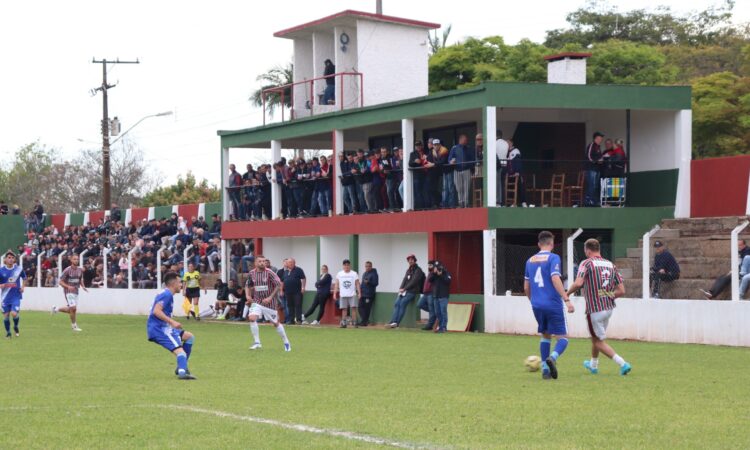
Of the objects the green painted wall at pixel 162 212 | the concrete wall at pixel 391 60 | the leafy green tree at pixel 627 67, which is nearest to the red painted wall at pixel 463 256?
the concrete wall at pixel 391 60

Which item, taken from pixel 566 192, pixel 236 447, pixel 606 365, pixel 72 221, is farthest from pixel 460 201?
pixel 72 221

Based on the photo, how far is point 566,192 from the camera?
110ft

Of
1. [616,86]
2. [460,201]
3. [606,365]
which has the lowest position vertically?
[606,365]

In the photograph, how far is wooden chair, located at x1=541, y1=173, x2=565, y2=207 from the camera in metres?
32.6

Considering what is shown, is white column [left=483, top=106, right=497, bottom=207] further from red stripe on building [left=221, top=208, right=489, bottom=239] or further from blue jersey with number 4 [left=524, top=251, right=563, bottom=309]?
blue jersey with number 4 [left=524, top=251, right=563, bottom=309]

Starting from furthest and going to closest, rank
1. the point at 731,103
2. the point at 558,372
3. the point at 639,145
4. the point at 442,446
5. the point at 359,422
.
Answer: the point at 731,103 → the point at 639,145 → the point at 558,372 → the point at 359,422 → the point at 442,446

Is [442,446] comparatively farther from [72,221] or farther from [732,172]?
[72,221]

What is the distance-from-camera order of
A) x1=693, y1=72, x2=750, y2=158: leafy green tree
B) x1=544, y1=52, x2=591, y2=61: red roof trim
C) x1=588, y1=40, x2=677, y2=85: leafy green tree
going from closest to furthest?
x1=544, y1=52, x2=591, y2=61: red roof trim
x1=693, y1=72, x2=750, y2=158: leafy green tree
x1=588, y1=40, x2=677, y2=85: leafy green tree

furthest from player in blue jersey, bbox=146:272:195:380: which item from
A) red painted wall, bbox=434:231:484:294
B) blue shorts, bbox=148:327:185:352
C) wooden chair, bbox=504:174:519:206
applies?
red painted wall, bbox=434:231:484:294

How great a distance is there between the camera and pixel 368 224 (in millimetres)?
36250

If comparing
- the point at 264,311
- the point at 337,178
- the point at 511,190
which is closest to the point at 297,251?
the point at 337,178

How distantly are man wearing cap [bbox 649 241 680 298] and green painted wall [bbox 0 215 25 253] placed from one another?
4330 cm

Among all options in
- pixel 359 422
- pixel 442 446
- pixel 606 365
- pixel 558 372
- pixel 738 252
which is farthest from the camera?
pixel 738 252

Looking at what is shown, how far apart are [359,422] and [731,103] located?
133ft
